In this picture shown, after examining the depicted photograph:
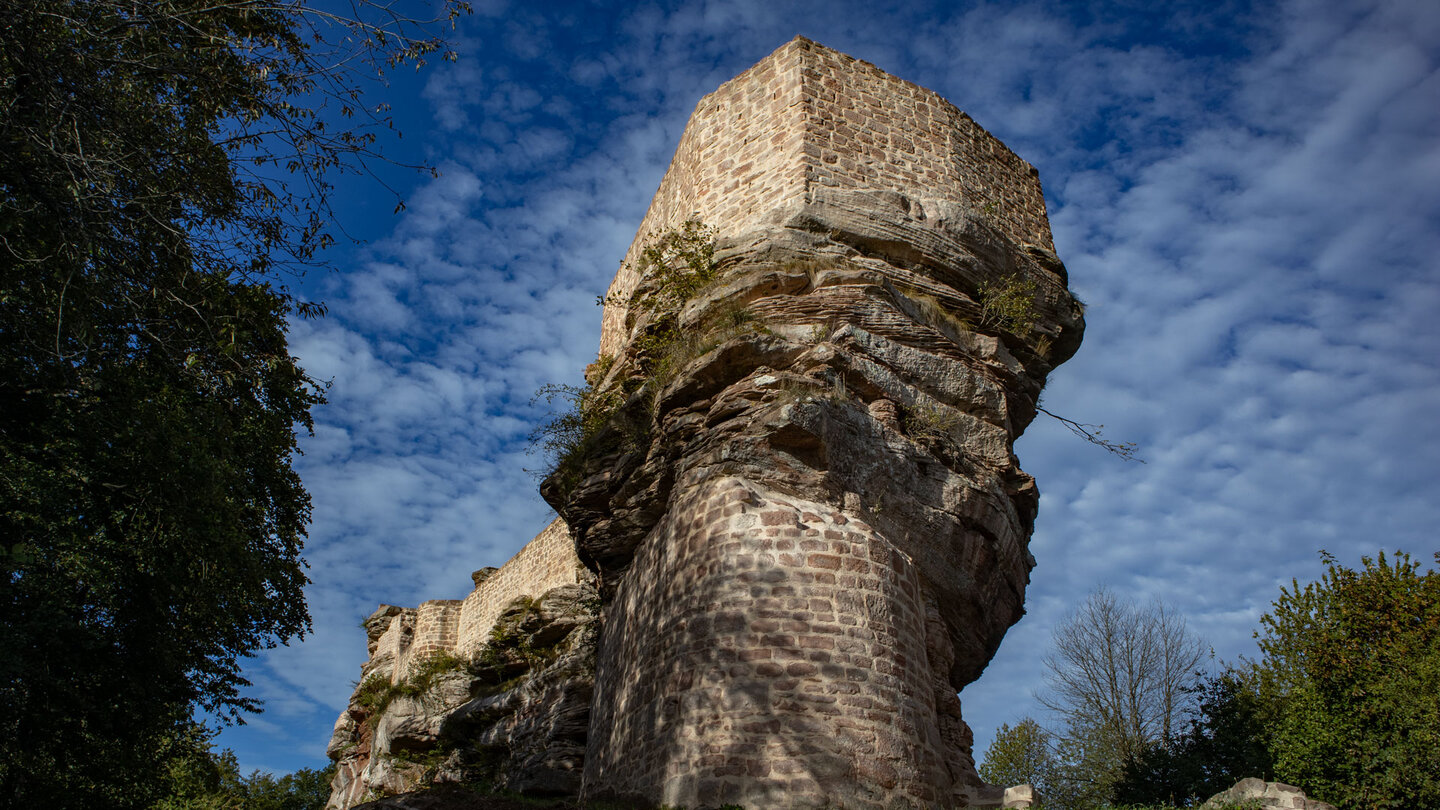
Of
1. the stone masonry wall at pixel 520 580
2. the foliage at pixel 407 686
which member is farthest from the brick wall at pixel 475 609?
the foliage at pixel 407 686

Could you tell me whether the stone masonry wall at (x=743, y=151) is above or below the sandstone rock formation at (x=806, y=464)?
above

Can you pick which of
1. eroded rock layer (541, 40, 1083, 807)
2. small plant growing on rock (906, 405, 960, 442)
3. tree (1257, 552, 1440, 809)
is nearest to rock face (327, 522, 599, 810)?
eroded rock layer (541, 40, 1083, 807)

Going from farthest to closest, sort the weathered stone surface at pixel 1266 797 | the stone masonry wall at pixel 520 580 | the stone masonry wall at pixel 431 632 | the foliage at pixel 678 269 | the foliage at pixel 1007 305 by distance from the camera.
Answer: the stone masonry wall at pixel 431 632, the stone masonry wall at pixel 520 580, the foliage at pixel 1007 305, the foliage at pixel 678 269, the weathered stone surface at pixel 1266 797

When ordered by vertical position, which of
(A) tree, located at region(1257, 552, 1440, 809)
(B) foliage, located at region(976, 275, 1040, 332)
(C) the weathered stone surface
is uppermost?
(B) foliage, located at region(976, 275, 1040, 332)

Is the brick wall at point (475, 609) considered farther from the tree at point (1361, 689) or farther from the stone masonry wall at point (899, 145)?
the tree at point (1361, 689)

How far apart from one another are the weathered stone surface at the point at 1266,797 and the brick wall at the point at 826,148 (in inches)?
309

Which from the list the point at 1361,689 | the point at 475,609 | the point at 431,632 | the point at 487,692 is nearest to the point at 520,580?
the point at 475,609

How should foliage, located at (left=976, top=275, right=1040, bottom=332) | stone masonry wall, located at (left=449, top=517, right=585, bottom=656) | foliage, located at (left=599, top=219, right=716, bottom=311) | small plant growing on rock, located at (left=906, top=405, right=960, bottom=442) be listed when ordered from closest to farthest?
1. small plant growing on rock, located at (left=906, top=405, right=960, bottom=442)
2. foliage, located at (left=599, top=219, right=716, bottom=311)
3. foliage, located at (left=976, top=275, right=1040, bottom=332)
4. stone masonry wall, located at (left=449, top=517, right=585, bottom=656)

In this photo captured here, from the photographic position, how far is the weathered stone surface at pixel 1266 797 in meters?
11.3

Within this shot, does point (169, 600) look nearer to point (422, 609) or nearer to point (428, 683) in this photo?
point (428, 683)

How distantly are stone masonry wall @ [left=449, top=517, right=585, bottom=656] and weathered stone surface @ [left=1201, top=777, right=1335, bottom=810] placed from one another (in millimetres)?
10817

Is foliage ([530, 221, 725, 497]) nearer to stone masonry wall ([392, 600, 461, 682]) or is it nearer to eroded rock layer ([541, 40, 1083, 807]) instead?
eroded rock layer ([541, 40, 1083, 807])

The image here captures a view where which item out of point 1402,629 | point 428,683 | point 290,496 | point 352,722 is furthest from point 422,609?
point 1402,629

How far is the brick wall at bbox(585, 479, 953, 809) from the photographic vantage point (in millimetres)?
7707
